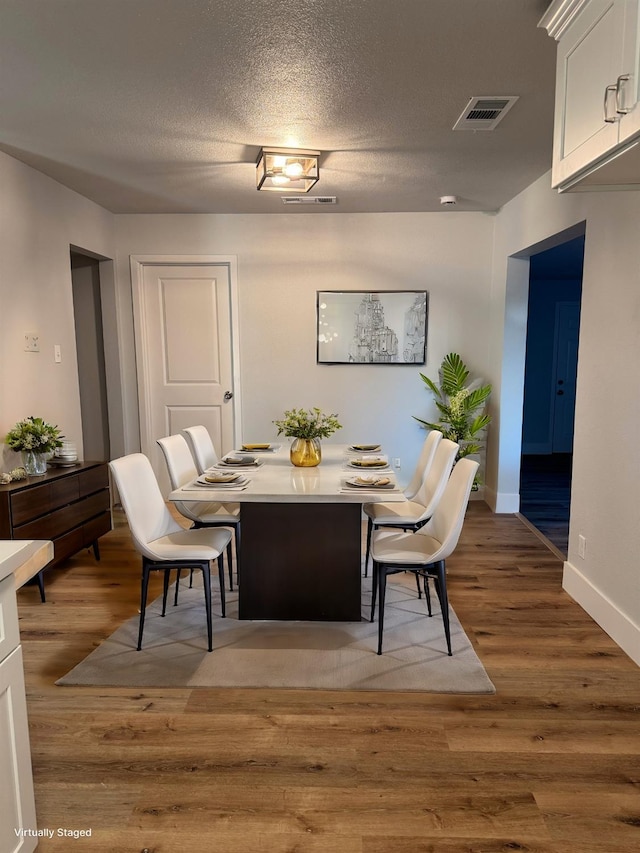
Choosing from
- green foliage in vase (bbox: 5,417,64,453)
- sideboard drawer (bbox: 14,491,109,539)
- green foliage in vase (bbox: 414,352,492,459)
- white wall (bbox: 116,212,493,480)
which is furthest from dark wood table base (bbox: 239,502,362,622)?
white wall (bbox: 116,212,493,480)

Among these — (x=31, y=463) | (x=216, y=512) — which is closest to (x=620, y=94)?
(x=216, y=512)

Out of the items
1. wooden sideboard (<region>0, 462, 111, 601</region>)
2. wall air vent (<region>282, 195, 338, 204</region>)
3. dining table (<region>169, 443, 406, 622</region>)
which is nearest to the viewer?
dining table (<region>169, 443, 406, 622</region>)

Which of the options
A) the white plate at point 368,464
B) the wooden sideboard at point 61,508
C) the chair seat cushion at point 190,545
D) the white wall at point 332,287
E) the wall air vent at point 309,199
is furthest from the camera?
the white wall at point 332,287

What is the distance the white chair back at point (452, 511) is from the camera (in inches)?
93.7

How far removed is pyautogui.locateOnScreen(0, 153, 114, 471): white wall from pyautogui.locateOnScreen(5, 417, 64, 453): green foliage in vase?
0.08m

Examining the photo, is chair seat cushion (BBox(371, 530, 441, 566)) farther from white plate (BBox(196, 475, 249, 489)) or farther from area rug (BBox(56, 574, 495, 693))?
white plate (BBox(196, 475, 249, 489))

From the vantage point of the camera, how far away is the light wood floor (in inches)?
61.4

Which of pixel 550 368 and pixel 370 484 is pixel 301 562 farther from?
pixel 550 368

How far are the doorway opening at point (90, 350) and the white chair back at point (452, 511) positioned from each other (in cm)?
338

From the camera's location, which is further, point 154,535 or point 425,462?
point 425,462

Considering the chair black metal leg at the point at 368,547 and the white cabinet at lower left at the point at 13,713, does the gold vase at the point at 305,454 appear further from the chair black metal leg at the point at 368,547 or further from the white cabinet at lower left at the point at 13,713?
the white cabinet at lower left at the point at 13,713

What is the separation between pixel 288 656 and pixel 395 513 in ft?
3.29

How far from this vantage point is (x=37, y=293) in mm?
3553

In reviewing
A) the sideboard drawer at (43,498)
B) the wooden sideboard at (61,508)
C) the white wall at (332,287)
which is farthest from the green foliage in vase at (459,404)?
the sideboard drawer at (43,498)
